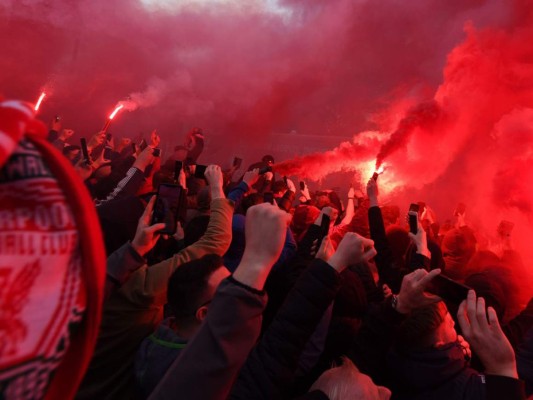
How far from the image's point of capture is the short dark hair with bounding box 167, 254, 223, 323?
5.93ft

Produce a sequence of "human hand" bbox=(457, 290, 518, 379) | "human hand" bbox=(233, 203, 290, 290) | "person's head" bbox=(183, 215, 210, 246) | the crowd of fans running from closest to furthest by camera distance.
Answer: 1. the crowd of fans
2. "human hand" bbox=(233, 203, 290, 290)
3. "human hand" bbox=(457, 290, 518, 379)
4. "person's head" bbox=(183, 215, 210, 246)

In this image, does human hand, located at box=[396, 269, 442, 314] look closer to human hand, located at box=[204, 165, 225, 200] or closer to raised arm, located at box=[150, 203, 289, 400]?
raised arm, located at box=[150, 203, 289, 400]

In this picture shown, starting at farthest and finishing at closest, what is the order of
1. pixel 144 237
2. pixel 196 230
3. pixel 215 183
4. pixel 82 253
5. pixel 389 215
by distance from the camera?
pixel 389 215, pixel 196 230, pixel 215 183, pixel 144 237, pixel 82 253

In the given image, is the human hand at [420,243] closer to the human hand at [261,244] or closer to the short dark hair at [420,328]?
the short dark hair at [420,328]

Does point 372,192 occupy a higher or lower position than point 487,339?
higher

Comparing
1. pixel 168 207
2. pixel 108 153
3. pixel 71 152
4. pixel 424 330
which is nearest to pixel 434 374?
pixel 424 330

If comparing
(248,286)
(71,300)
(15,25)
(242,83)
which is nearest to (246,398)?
(248,286)

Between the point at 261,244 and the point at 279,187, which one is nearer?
the point at 261,244

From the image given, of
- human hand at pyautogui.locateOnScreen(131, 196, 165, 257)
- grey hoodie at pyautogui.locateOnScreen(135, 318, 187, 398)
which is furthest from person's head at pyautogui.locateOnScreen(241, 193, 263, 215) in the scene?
grey hoodie at pyautogui.locateOnScreen(135, 318, 187, 398)

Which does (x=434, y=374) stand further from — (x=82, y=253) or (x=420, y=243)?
(x=82, y=253)

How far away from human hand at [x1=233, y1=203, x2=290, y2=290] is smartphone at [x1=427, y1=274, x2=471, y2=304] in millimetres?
1026

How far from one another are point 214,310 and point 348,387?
2.59ft

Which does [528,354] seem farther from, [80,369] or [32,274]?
[32,274]

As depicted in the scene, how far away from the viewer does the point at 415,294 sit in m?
1.81
